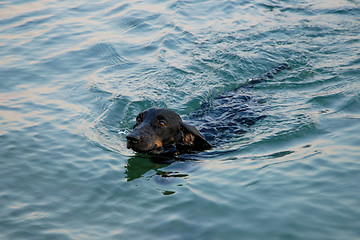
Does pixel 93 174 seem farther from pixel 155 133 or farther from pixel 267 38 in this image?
pixel 267 38

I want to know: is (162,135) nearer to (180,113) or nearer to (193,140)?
(193,140)

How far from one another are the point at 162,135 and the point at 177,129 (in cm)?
29

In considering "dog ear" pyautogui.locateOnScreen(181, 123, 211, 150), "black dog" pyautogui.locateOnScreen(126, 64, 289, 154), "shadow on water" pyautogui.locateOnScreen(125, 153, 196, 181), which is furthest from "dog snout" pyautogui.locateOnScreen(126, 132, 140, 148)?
"dog ear" pyautogui.locateOnScreen(181, 123, 211, 150)

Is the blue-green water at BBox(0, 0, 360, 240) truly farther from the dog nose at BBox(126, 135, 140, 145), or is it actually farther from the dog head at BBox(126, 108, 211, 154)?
the dog nose at BBox(126, 135, 140, 145)

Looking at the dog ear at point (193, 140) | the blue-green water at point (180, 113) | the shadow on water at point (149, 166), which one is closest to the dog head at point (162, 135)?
the dog ear at point (193, 140)

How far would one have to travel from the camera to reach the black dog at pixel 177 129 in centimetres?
599

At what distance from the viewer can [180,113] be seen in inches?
339

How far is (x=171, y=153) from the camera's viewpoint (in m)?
6.45

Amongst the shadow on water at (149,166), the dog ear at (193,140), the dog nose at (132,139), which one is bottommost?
the shadow on water at (149,166)

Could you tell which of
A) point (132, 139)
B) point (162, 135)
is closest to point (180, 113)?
point (162, 135)

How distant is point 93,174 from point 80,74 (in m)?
4.60

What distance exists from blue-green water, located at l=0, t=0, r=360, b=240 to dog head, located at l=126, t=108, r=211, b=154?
32 centimetres

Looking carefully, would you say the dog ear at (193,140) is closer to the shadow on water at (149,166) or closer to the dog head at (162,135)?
the dog head at (162,135)

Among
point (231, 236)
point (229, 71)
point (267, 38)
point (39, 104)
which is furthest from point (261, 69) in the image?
point (231, 236)
